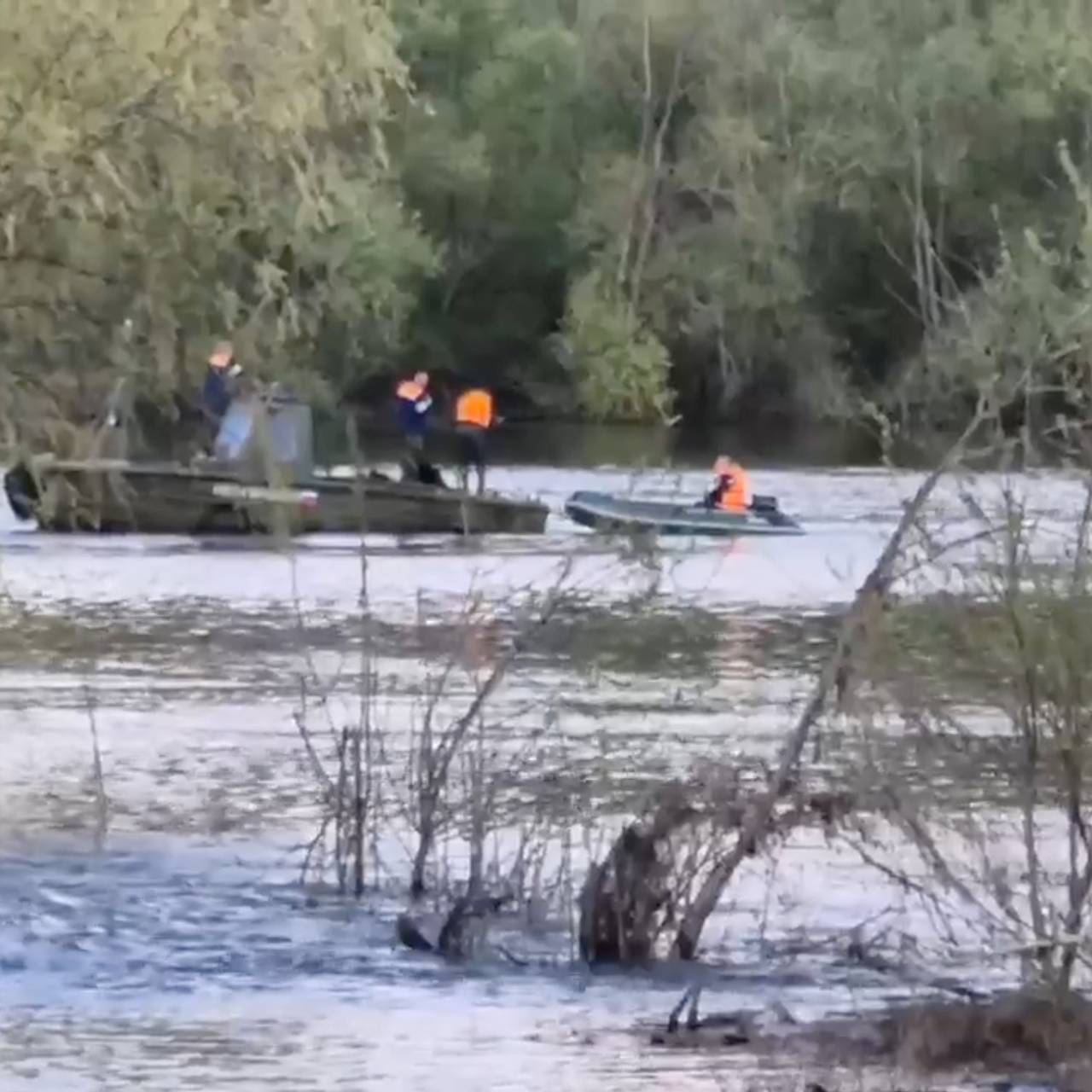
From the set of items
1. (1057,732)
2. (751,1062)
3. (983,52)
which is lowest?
(751,1062)

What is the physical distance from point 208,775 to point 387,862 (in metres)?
3.07

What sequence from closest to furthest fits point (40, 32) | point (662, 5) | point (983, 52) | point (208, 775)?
point (208, 775), point (40, 32), point (983, 52), point (662, 5)

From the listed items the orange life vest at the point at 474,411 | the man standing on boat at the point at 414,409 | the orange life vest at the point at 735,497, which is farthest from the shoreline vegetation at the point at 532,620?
the orange life vest at the point at 735,497

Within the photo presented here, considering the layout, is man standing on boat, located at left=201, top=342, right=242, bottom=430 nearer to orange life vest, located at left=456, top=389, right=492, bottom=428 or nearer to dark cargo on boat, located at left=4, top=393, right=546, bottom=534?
dark cargo on boat, located at left=4, top=393, right=546, bottom=534

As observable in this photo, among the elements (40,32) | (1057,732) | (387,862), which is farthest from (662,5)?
(1057,732)

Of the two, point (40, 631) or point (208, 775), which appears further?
point (40, 631)

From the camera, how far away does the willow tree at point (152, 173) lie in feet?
61.7

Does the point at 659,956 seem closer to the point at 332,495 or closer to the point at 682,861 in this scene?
the point at 682,861

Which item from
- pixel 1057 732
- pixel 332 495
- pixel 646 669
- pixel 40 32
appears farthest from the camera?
pixel 332 495

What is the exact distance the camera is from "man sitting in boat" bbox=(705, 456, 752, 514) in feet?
122

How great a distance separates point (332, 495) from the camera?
35.2 meters

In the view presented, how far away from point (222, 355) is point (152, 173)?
A: 11.0ft

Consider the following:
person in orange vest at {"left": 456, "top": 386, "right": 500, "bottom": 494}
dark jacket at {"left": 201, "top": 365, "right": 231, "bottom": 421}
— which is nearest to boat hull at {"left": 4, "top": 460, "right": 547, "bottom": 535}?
dark jacket at {"left": 201, "top": 365, "right": 231, "bottom": 421}

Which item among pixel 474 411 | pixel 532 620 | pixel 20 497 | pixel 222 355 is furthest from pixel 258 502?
pixel 532 620
